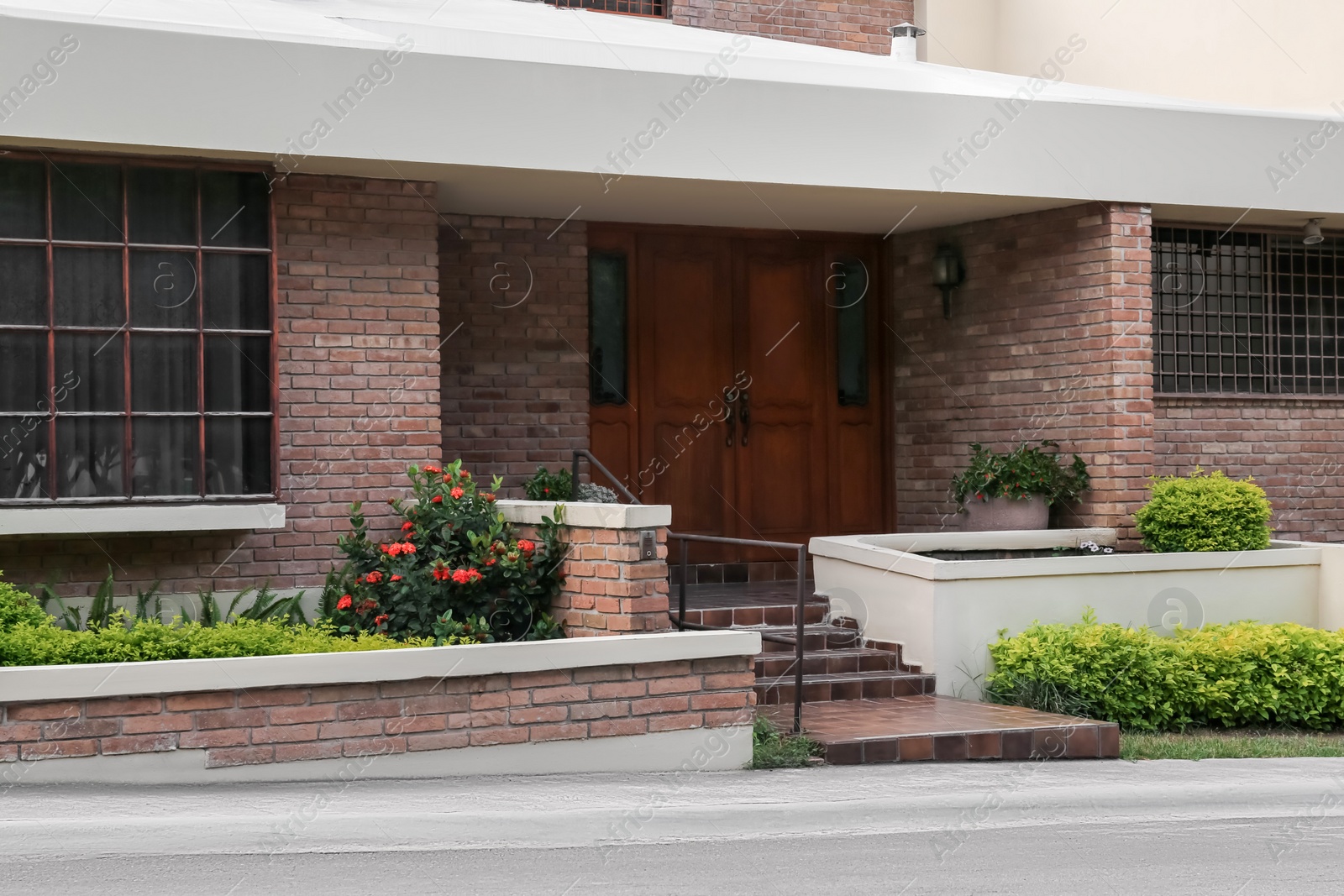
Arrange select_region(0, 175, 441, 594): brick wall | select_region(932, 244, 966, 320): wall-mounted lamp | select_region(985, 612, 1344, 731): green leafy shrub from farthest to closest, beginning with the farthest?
1. select_region(932, 244, 966, 320): wall-mounted lamp
2. select_region(985, 612, 1344, 731): green leafy shrub
3. select_region(0, 175, 441, 594): brick wall

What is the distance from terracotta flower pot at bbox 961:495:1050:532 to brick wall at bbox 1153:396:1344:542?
137 cm

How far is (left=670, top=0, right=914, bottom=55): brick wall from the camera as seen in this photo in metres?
14.0

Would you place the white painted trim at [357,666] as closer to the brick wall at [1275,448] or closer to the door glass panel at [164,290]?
the door glass panel at [164,290]

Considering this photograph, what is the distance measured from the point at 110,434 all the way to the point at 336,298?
1.56m

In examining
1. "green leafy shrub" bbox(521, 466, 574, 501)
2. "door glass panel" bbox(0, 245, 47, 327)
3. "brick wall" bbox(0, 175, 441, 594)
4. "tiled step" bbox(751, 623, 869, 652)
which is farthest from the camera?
"green leafy shrub" bbox(521, 466, 574, 501)

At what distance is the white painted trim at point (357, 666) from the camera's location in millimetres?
6656

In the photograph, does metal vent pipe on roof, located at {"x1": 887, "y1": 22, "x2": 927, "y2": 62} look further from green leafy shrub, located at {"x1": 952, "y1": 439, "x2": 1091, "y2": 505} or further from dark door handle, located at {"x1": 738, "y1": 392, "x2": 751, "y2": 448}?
green leafy shrub, located at {"x1": 952, "y1": 439, "x2": 1091, "y2": 505}

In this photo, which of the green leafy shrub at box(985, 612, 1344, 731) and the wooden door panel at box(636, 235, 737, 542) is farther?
the wooden door panel at box(636, 235, 737, 542)

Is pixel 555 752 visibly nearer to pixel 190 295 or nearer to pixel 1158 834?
pixel 1158 834

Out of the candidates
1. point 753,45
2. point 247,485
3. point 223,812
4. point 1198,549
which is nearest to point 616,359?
point 753,45

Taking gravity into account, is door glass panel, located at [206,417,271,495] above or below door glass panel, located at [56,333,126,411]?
below

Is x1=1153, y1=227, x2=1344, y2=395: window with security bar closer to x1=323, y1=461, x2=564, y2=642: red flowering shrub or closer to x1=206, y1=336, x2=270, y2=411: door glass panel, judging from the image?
x1=323, y1=461, x2=564, y2=642: red flowering shrub

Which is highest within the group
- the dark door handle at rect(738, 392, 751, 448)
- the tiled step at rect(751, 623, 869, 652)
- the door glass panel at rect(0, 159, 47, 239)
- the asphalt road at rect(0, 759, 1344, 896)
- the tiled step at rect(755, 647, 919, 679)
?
the door glass panel at rect(0, 159, 47, 239)

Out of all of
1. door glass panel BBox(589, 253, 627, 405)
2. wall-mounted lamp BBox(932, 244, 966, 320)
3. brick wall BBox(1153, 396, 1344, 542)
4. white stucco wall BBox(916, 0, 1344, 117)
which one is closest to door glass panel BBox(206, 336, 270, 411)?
door glass panel BBox(589, 253, 627, 405)
